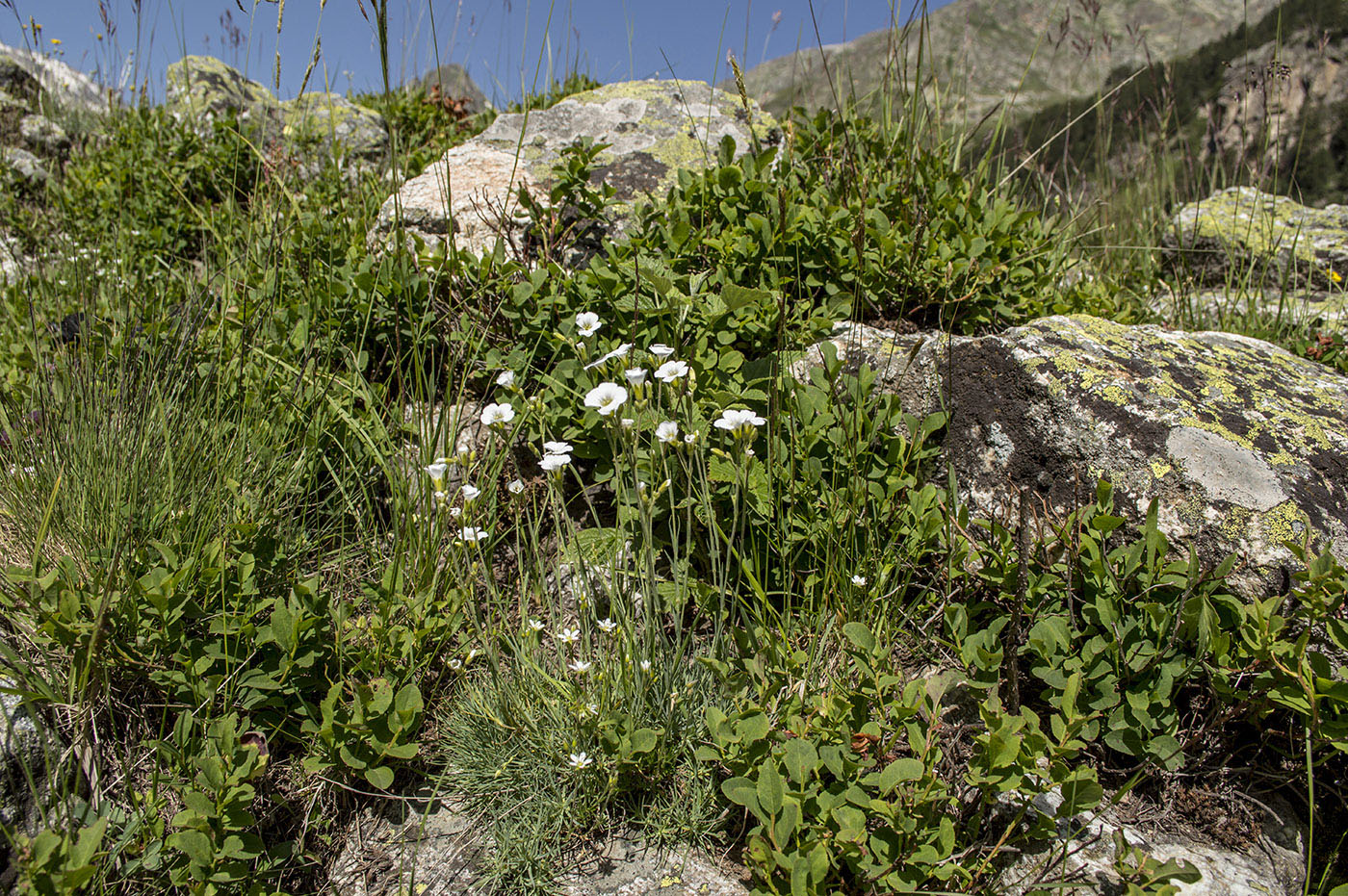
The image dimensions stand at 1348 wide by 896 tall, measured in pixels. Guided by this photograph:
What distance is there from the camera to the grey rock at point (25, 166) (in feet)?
17.2

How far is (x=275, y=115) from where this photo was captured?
5.11m

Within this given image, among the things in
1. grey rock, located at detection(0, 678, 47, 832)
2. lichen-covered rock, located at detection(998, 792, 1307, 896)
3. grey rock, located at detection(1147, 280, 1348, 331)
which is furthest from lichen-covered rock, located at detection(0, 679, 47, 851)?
grey rock, located at detection(1147, 280, 1348, 331)

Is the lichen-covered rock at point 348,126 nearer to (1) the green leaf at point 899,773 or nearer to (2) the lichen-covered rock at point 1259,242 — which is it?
(1) the green leaf at point 899,773

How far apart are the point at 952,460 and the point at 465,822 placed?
1860mm

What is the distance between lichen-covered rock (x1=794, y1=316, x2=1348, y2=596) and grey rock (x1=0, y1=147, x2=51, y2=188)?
615cm

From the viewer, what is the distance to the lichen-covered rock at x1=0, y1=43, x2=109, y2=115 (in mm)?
6703

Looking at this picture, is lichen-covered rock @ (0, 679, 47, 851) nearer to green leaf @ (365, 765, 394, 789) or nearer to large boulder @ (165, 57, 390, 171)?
green leaf @ (365, 765, 394, 789)

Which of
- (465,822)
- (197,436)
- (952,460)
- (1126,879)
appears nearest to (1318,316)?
(952,460)

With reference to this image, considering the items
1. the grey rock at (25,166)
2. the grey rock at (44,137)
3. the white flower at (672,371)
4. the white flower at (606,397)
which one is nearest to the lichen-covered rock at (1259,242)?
the white flower at (672,371)

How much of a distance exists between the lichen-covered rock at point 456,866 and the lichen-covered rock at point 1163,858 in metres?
0.70

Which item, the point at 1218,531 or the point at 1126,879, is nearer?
the point at 1126,879

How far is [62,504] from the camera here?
81.7 inches

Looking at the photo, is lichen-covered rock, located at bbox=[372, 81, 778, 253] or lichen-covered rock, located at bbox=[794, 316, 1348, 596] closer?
lichen-covered rock, located at bbox=[794, 316, 1348, 596]

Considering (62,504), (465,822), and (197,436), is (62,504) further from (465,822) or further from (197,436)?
(465,822)
